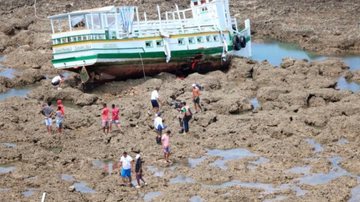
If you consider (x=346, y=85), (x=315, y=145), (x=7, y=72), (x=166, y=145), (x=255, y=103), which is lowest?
(x=346, y=85)

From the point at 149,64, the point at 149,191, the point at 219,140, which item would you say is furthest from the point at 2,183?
the point at 149,64

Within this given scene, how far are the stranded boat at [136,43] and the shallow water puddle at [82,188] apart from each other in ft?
41.3

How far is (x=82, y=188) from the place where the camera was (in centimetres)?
2147

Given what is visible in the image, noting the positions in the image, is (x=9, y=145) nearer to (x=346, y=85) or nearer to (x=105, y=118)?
(x=105, y=118)

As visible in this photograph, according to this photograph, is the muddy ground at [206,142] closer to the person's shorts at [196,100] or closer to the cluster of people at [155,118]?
the cluster of people at [155,118]

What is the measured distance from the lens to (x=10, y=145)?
1009 inches

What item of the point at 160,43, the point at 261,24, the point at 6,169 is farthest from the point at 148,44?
the point at 261,24

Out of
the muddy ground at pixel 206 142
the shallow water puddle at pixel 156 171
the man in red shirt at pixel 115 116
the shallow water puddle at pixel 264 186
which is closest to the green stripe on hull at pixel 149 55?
the muddy ground at pixel 206 142

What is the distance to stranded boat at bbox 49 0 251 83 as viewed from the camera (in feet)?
110

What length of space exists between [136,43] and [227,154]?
11775mm

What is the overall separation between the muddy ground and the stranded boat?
1300 mm

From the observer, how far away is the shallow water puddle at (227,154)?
78.9 ft

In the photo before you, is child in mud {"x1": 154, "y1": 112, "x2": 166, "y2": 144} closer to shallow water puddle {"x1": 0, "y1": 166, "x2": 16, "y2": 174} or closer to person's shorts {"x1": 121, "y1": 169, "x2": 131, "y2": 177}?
person's shorts {"x1": 121, "y1": 169, "x2": 131, "y2": 177}

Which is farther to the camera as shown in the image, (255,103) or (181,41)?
(181,41)
